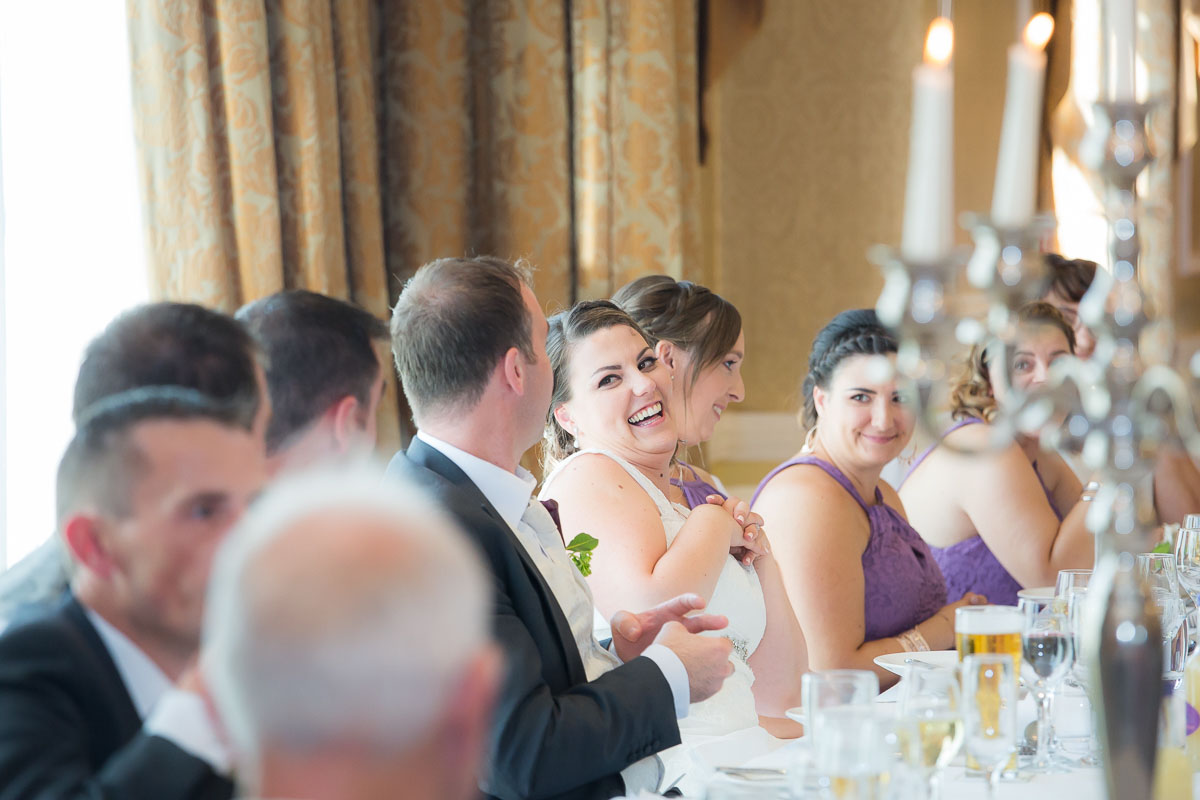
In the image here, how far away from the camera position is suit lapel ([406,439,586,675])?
1878mm

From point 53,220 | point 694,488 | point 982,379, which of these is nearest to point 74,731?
point 53,220

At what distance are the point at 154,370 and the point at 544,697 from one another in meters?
0.71

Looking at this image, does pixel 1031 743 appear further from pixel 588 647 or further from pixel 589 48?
pixel 589 48

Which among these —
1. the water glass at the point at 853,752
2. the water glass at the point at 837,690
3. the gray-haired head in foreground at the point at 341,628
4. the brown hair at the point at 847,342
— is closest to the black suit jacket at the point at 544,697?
the water glass at the point at 837,690

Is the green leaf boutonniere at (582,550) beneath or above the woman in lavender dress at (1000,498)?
above

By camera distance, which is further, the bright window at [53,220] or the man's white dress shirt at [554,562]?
the bright window at [53,220]

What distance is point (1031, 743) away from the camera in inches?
68.9

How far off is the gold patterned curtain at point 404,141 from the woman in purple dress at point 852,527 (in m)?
1.07

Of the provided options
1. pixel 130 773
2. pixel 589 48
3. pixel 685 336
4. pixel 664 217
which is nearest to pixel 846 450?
pixel 685 336

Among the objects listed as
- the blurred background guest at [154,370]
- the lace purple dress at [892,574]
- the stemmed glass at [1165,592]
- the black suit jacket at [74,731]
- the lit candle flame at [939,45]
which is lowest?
the lace purple dress at [892,574]

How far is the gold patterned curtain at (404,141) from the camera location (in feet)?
10.1

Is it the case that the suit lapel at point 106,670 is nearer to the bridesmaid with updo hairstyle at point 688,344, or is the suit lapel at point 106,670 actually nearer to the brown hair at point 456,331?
the brown hair at point 456,331

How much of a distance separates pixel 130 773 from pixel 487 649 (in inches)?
19.7

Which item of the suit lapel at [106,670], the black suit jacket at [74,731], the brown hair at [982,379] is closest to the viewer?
the black suit jacket at [74,731]
